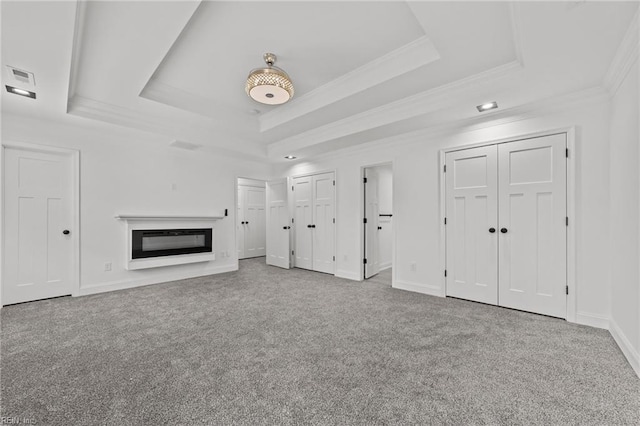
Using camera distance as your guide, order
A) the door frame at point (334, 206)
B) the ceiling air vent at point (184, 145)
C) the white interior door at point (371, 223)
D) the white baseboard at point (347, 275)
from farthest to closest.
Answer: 1. the door frame at point (334, 206)
2. the white interior door at point (371, 223)
3. the white baseboard at point (347, 275)
4. the ceiling air vent at point (184, 145)

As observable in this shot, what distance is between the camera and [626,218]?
89.7 inches

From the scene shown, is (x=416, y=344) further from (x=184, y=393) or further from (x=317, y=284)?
(x=317, y=284)

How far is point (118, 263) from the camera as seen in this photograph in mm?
4191

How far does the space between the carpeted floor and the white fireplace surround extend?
99 cm

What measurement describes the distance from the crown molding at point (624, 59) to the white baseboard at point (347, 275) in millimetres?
3826

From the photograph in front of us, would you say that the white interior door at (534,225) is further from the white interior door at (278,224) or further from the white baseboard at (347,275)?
the white interior door at (278,224)

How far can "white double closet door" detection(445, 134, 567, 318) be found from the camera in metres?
3.01

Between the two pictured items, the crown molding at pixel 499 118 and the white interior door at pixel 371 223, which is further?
the white interior door at pixel 371 223

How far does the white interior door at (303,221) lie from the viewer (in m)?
5.64

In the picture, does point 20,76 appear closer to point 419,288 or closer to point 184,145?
point 184,145

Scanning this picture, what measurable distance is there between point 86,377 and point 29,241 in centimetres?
289

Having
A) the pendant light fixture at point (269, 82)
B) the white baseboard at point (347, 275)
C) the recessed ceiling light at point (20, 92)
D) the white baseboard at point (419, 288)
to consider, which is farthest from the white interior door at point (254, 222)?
the pendant light fixture at point (269, 82)

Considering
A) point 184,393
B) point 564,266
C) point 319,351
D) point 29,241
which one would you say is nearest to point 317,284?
point 319,351

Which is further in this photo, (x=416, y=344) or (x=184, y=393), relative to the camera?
(x=416, y=344)
